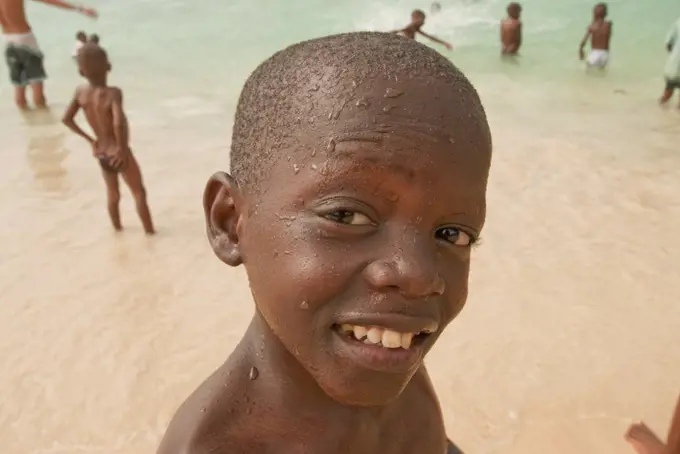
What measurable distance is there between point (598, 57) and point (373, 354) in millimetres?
7993

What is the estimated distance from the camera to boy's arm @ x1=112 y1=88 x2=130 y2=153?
3.68 metres

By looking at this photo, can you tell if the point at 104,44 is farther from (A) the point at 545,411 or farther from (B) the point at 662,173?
(A) the point at 545,411

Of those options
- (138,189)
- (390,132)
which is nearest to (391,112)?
(390,132)

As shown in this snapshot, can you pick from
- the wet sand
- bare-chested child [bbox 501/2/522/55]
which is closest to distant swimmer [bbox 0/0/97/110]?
A: the wet sand

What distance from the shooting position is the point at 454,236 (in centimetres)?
120

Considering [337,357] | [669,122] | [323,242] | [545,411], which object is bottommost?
[669,122]

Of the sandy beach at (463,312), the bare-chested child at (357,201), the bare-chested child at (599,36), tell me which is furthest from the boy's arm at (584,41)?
the bare-chested child at (357,201)

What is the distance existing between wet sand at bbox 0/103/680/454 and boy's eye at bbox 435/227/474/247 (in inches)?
64.9

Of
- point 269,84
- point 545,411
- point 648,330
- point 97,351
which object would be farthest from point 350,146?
point 648,330

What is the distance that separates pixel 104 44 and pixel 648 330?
8400mm

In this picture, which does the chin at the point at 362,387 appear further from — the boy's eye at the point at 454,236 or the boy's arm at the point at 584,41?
the boy's arm at the point at 584,41

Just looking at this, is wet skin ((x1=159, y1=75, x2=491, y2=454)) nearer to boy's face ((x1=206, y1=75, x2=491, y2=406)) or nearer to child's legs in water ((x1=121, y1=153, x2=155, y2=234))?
boy's face ((x1=206, y1=75, x2=491, y2=406))

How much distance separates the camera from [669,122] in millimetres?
6359

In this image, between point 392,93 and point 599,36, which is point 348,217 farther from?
point 599,36
